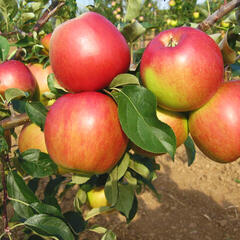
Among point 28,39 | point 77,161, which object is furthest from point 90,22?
point 28,39

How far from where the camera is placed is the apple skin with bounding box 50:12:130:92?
59cm

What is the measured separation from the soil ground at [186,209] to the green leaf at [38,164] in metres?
1.64

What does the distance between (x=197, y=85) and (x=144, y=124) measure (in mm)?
155

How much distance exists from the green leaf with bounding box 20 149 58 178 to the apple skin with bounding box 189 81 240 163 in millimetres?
487

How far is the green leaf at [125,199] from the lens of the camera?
968 millimetres

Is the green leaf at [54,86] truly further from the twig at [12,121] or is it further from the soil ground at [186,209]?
the soil ground at [186,209]

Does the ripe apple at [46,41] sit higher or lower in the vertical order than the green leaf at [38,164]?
higher

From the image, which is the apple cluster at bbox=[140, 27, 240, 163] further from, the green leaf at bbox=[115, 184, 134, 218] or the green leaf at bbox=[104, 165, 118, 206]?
the green leaf at bbox=[115, 184, 134, 218]

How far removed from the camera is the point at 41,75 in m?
1.18

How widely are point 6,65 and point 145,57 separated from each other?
2.27ft

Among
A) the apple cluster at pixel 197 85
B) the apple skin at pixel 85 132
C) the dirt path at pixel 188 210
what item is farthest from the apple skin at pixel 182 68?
the dirt path at pixel 188 210

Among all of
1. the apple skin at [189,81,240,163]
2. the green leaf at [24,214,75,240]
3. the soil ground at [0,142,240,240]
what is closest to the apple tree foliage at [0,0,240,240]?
the green leaf at [24,214,75,240]

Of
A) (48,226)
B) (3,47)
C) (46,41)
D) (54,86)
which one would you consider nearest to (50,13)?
(46,41)

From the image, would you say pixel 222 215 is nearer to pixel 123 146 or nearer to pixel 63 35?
pixel 123 146
